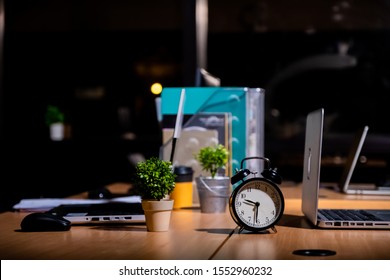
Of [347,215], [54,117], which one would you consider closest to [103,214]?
[347,215]

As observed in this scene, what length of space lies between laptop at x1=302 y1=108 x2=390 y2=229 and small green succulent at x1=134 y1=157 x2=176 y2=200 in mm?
370

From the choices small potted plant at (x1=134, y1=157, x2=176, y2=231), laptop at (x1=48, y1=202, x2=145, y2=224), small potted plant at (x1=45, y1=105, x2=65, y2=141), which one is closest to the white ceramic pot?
small potted plant at (x1=134, y1=157, x2=176, y2=231)

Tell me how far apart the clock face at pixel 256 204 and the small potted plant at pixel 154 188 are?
0.16 metres

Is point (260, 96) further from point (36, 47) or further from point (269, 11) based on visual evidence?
point (36, 47)

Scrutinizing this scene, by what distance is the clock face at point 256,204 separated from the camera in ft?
5.90

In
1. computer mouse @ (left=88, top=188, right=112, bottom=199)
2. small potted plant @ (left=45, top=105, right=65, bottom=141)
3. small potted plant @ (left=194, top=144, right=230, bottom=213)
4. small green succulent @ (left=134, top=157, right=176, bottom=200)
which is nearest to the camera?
small green succulent @ (left=134, top=157, right=176, bottom=200)

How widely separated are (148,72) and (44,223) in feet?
15.6

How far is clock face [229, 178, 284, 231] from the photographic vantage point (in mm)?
1798

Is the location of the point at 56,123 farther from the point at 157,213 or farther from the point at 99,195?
the point at 157,213

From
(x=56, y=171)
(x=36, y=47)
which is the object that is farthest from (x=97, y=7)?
(x=56, y=171)

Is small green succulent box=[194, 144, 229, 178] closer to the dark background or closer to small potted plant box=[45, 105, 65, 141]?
the dark background

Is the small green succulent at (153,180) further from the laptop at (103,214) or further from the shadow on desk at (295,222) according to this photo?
the shadow on desk at (295,222)

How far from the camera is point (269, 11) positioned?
621 cm
